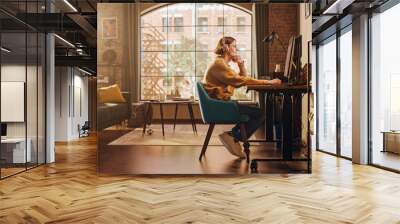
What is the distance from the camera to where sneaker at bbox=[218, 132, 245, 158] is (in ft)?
17.8

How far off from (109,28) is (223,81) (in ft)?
5.70

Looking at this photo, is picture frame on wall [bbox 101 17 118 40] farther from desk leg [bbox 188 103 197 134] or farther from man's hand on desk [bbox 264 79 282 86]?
man's hand on desk [bbox 264 79 282 86]

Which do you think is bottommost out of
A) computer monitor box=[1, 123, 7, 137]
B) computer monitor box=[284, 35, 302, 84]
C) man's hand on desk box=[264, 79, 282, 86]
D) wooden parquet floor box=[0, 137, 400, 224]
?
wooden parquet floor box=[0, 137, 400, 224]

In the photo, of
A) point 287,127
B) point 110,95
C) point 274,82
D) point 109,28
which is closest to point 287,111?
point 287,127

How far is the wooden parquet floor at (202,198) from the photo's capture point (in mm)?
3457

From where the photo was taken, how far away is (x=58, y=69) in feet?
46.0

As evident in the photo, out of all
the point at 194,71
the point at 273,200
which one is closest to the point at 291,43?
the point at 194,71

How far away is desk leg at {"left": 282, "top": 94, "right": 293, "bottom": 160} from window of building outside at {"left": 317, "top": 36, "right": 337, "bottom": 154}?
138 inches

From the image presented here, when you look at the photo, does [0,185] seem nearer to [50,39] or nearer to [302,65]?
[50,39]

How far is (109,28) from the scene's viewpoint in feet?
18.2

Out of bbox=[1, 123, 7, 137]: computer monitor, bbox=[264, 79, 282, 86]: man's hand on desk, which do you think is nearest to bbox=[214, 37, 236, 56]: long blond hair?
bbox=[264, 79, 282, 86]: man's hand on desk

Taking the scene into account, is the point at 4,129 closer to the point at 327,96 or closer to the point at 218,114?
the point at 218,114

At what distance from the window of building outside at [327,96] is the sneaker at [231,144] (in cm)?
398

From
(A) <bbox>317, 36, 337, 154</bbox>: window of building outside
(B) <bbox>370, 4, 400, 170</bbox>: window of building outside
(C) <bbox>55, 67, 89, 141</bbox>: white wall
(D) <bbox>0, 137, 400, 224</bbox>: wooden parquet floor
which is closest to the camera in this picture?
(D) <bbox>0, 137, 400, 224</bbox>: wooden parquet floor
